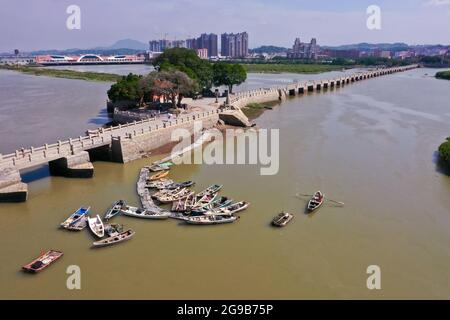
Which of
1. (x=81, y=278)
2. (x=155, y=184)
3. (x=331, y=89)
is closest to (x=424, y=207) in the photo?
(x=155, y=184)

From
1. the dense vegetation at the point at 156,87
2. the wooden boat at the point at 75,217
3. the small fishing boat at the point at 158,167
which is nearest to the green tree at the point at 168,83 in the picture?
the dense vegetation at the point at 156,87

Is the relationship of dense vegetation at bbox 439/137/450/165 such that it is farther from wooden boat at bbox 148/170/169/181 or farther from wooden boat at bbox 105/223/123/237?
wooden boat at bbox 105/223/123/237

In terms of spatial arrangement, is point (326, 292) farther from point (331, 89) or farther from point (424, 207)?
point (331, 89)

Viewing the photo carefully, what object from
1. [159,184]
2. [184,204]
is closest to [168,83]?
[159,184]

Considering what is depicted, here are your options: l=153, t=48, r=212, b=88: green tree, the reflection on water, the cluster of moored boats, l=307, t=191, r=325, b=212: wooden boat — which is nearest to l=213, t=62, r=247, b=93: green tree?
l=153, t=48, r=212, b=88: green tree

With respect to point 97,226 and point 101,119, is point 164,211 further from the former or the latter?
point 101,119

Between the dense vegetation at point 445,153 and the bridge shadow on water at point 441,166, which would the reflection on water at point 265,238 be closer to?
the bridge shadow on water at point 441,166

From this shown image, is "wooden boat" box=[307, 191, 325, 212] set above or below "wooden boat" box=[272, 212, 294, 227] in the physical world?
above
